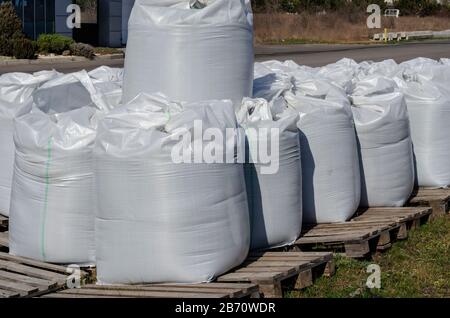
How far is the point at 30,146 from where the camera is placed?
17.6 ft

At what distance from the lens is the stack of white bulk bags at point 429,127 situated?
729cm

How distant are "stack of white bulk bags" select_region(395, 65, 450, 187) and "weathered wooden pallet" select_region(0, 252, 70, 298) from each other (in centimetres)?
330

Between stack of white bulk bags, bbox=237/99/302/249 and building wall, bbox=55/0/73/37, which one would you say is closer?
stack of white bulk bags, bbox=237/99/302/249

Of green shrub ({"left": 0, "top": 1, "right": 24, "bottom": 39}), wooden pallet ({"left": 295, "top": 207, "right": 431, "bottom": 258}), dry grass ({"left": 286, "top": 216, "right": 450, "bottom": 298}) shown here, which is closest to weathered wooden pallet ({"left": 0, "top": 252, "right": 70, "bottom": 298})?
dry grass ({"left": 286, "top": 216, "right": 450, "bottom": 298})

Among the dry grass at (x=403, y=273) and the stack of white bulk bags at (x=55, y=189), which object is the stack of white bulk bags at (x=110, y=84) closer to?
the stack of white bulk bags at (x=55, y=189)

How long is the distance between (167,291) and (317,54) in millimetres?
22595

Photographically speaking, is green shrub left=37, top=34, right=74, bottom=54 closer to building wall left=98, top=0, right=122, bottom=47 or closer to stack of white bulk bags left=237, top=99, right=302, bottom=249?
building wall left=98, top=0, right=122, bottom=47

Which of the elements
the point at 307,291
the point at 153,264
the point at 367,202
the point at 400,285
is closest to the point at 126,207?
the point at 153,264

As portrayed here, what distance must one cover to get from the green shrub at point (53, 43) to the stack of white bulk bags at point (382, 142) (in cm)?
1887

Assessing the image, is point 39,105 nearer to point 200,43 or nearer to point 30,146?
point 30,146

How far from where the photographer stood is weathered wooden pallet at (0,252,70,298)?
4.88m

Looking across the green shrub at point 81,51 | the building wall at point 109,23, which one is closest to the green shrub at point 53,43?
the green shrub at point 81,51
